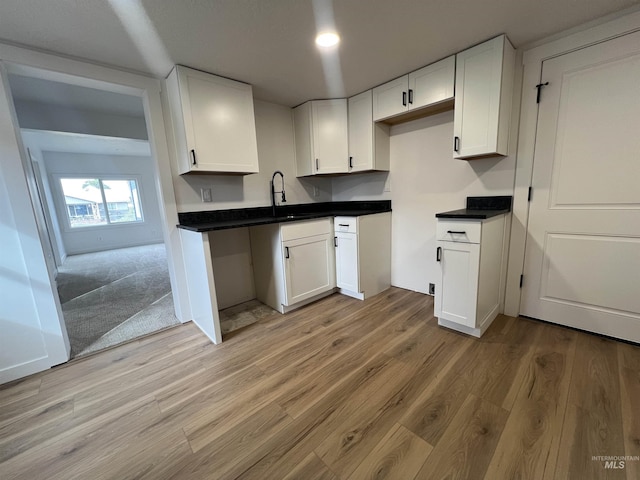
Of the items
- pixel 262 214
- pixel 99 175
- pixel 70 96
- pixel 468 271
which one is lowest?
pixel 468 271

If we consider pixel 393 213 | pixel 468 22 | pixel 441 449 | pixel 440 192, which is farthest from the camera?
pixel 393 213

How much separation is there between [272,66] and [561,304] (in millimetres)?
2942

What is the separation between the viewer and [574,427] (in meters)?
1.17

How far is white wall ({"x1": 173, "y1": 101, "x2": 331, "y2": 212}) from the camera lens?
237cm

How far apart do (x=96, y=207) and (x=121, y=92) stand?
20.3ft

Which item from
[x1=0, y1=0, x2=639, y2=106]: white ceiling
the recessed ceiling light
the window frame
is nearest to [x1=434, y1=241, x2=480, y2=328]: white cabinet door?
[x1=0, y1=0, x2=639, y2=106]: white ceiling

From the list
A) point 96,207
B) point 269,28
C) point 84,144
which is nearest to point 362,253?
point 269,28

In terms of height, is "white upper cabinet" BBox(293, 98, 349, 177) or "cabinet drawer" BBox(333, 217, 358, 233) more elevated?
"white upper cabinet" BBox(293, 98, 349, 177)

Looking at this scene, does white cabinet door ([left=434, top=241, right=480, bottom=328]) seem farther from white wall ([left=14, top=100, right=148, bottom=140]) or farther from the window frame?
the window frame

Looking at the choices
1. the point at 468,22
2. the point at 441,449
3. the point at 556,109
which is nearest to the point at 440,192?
the point at 556,109

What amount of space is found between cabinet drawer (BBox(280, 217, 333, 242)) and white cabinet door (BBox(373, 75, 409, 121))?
116 centimetres

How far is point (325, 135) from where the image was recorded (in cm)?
282

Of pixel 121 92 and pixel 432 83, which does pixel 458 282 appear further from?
pixel 121 92

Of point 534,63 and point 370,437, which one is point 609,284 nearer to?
point 534,63
